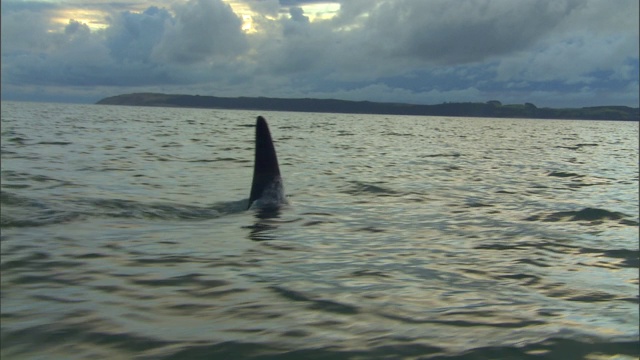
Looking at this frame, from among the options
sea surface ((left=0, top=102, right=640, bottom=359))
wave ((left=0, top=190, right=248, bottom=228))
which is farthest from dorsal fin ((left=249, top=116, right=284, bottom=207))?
sea surface ((left=0, top=102, right=640, bottom=359))

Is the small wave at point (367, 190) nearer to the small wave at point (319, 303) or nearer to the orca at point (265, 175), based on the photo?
the orca at point (265, 175)

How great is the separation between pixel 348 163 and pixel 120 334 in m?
19.5

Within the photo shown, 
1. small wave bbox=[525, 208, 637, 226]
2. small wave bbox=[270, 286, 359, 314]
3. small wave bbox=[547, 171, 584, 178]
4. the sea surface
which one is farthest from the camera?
small wave bbox=[547, 171, 584, 178]

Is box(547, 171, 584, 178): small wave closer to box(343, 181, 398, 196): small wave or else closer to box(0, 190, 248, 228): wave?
box(343, 181, 398, 196): small wave

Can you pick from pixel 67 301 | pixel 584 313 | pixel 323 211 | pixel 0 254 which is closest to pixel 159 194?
pixel 323 211

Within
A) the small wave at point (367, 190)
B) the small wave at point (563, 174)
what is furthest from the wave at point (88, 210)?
the small wave at point (563, 174)

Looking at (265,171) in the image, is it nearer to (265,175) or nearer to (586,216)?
(265,175)

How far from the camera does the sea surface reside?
4930 millimetres

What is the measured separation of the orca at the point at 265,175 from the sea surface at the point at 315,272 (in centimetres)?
70

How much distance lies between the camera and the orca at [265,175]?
1270 cm

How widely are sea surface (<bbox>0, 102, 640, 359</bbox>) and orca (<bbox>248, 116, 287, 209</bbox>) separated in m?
0.70

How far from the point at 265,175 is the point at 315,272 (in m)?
5.73

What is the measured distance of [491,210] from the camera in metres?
12.8

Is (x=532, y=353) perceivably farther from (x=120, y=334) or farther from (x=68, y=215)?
(x=68, y=215)
